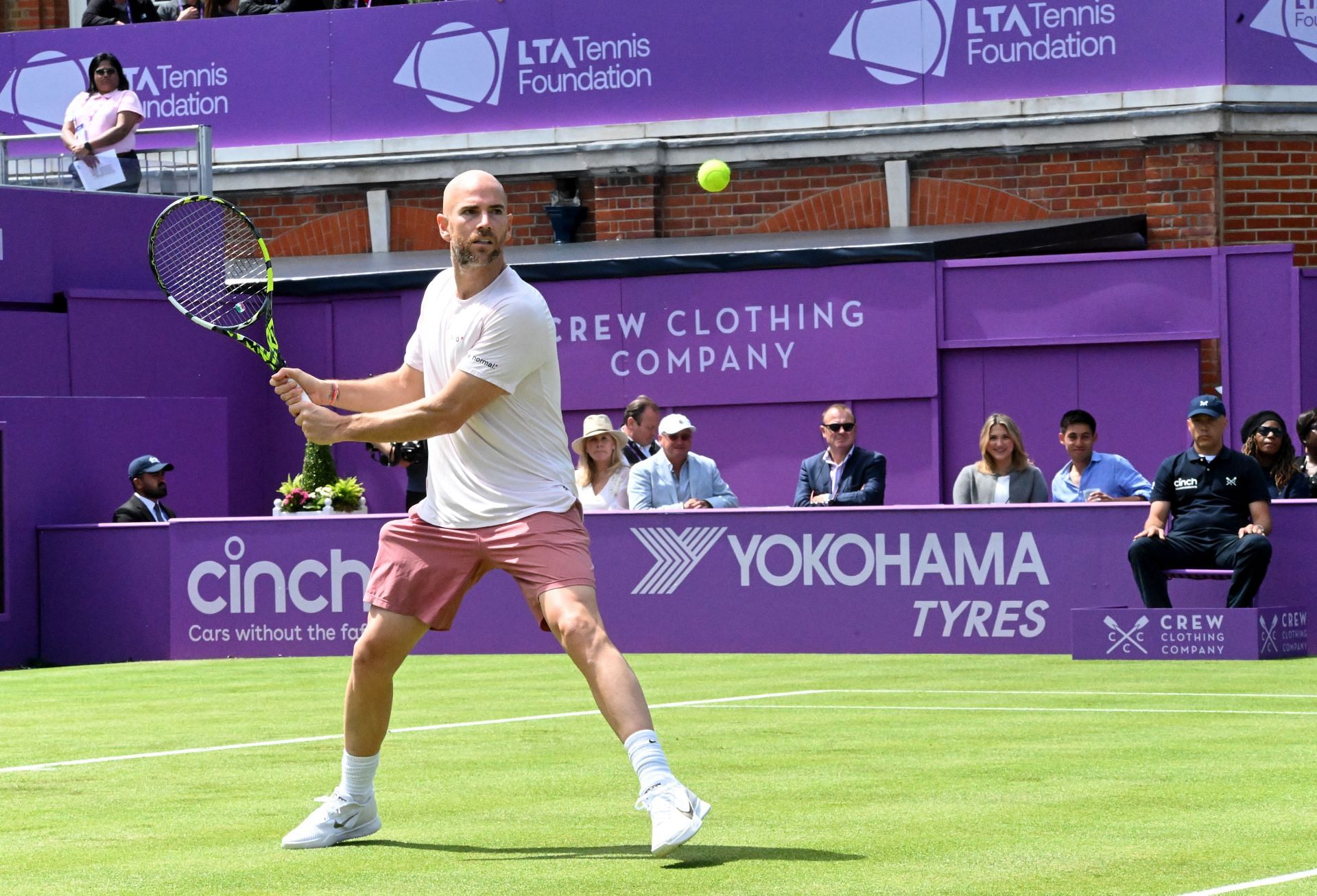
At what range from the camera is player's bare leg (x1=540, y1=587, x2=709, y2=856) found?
548 centimetres

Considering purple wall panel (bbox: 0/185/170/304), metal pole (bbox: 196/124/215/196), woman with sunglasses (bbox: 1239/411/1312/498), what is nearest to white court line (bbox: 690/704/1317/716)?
woman with sunglasses (bbox: 1239/411/1312/498)

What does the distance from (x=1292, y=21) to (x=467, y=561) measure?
13538 millimetres

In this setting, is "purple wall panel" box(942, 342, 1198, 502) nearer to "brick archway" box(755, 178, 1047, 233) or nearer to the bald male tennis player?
"brick archway" box(755, 178, 1047, 233)

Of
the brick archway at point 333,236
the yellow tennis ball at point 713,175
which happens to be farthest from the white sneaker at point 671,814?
the brick archway at point 333,236

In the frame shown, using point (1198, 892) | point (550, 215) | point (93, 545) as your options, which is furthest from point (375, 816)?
point (550, 215)

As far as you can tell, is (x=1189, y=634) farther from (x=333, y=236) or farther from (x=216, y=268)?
(x=333, y=236)

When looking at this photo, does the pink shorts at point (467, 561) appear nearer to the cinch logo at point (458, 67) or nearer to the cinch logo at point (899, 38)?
the cinch logo at point (899, 38)

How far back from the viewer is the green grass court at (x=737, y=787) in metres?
5.47

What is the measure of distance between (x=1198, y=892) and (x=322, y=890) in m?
2.09

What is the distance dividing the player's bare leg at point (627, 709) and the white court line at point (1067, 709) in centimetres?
406

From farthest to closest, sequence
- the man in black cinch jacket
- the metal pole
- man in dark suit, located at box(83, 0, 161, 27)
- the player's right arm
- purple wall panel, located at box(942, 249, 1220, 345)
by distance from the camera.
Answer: man in dark suit, located at box(83, 0, 161, 27) → the metal pole → purple wall panel, located at box(942, 249, 1220, 345) → the man in black cinch jacket → the player's right arm

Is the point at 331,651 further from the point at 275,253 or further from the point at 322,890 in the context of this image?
the point at 322,890

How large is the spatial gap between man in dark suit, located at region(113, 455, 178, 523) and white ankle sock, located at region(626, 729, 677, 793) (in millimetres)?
11067

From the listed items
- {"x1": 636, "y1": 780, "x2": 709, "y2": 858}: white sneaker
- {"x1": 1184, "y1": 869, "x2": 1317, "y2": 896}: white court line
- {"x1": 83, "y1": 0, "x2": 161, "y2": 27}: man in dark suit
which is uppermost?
{"x1": 83, "y1": 0, "x2": 161, "y2": 27}: man in dark suit
